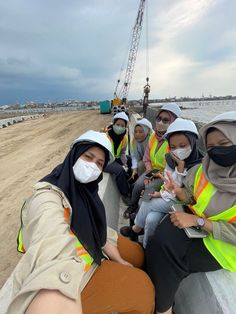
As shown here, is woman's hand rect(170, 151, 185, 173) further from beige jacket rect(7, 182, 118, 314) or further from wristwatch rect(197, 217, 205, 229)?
beige jacket rect(7, 182, 118, 314)

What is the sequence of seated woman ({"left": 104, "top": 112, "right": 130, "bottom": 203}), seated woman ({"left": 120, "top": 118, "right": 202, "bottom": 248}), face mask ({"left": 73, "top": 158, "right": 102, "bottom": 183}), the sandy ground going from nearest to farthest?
face mask ({"left": 73, "top": 158, "right": 102, "bottom": 183})
seated woman ({"left": 120, "top": 118, "right": 202, "bottom": 248})
the sandy ground
seated woman ({"left": 104, "top": 112, "right": 130, "bottom": 203})

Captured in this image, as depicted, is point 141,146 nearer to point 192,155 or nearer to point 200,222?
point 192,155

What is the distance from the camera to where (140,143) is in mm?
5473

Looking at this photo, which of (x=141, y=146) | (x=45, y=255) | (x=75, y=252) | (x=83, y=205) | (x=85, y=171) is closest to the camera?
(x=45, y=255)

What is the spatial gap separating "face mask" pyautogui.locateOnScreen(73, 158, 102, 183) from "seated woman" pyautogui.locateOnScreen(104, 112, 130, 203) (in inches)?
114

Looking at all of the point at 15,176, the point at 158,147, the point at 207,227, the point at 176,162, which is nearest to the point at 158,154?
the point at 158,147

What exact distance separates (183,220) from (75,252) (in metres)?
0.94

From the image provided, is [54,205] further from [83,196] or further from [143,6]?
[143,6]

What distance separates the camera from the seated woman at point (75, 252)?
4.39ft

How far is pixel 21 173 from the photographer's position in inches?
376

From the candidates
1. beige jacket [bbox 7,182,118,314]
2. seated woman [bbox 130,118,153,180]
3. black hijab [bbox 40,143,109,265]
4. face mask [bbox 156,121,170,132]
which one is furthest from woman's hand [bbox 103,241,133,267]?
seated woman [bbox 130,118,153,180]

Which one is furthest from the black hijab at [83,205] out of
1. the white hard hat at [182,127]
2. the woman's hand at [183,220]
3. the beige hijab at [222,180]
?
the white hard hat at [182,127]

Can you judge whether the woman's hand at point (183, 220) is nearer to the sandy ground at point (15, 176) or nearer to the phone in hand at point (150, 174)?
the phone in hand at point (150, 174)

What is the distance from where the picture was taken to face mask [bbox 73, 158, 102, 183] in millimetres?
2288
